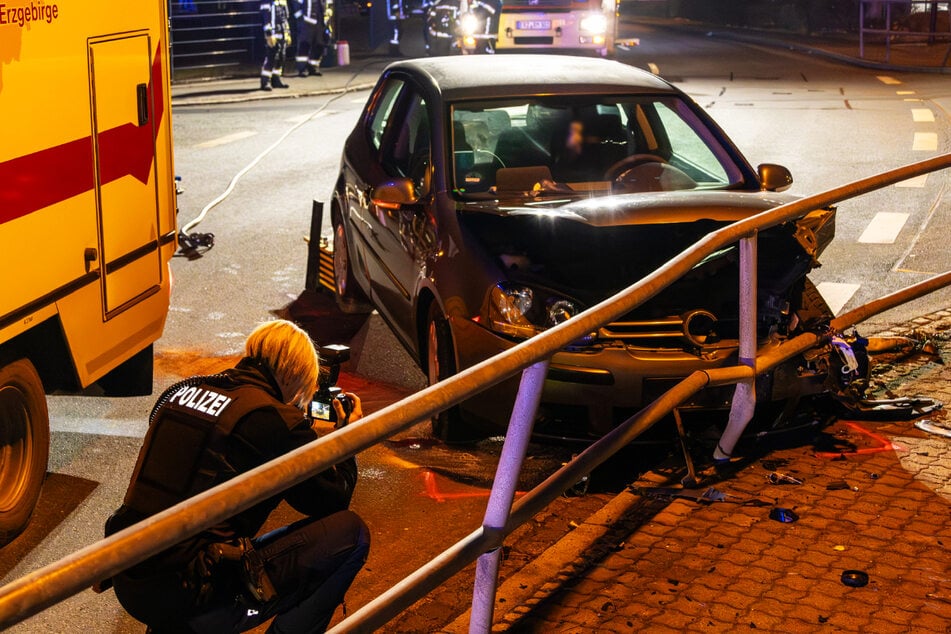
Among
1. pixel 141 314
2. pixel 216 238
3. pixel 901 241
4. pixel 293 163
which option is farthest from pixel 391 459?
pixel 293 163

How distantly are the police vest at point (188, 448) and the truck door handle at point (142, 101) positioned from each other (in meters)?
3.20

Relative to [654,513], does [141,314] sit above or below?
above

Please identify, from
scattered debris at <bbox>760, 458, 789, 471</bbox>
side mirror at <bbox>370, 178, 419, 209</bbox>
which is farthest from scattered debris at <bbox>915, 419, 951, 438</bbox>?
side mirror at <bbox>370, 178, 419, 209</bbox>

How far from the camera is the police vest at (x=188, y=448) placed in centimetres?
348

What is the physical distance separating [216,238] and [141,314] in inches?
193

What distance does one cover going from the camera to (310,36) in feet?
83.6

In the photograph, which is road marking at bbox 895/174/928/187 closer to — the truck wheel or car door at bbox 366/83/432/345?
car door at bbox 366/83/432/345

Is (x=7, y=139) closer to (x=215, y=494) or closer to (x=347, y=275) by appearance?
(x=215, y=494)

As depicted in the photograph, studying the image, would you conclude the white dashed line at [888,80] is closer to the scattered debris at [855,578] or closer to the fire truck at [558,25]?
the fire truck at [558,25]

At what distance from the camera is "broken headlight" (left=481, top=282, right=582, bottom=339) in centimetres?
586

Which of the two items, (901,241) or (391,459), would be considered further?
(901,241)

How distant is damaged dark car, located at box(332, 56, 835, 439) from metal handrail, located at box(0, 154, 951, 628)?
67.6 inches

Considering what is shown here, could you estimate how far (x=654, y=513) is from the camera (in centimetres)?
518

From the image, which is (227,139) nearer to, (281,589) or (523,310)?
(523,310)
